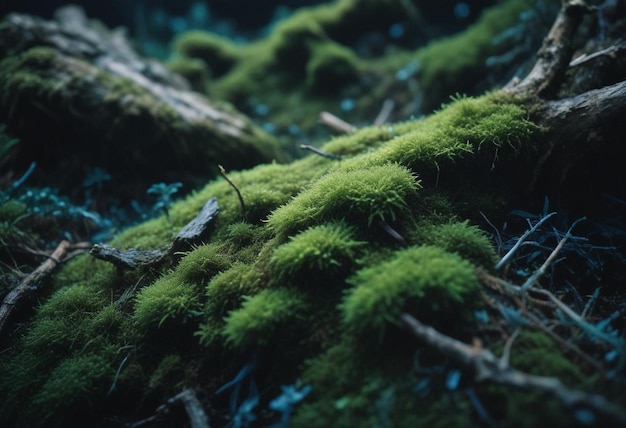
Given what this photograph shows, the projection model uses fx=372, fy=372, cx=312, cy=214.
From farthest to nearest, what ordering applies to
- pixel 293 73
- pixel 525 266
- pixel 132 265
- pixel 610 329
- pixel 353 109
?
pixel 293 73 < pixel 353 109 < pixel 132 265 < pixel 525 266 < pixel 610 329

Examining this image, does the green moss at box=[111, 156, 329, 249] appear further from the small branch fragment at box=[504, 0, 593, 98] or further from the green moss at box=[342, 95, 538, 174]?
the small branch fragment at box=[504, 0, 593, 98]

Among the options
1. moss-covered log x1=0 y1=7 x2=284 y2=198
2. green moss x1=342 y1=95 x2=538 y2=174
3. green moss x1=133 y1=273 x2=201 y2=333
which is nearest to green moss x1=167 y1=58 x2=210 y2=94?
moss-covered log x1=0 y1=7 x2=284 y2=198

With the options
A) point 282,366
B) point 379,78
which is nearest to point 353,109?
point 379,78

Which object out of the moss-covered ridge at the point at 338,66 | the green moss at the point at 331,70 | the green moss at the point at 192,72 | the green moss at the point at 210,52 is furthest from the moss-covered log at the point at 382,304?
the green moss at the point at 210,52

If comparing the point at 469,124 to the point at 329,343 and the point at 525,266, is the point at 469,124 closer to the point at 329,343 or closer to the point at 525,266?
the point at 525,266

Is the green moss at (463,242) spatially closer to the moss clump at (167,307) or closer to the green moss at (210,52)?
the moss clump at (167,307)

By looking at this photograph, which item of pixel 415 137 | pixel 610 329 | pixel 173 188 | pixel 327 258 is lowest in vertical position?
pixel 610 329
